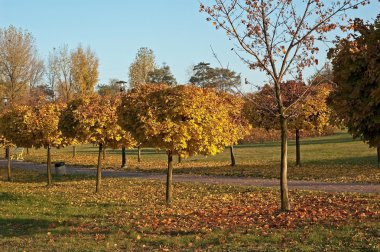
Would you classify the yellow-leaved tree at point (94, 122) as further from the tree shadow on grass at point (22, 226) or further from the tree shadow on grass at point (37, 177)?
the tree shadow on grass at point (37, 177)

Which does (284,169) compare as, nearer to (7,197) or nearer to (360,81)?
(360,81)

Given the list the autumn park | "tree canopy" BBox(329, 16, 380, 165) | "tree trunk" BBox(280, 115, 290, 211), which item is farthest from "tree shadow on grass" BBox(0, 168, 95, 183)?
"tree canopy" BBox(329, 16, 380, 165)

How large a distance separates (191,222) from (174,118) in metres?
3.57

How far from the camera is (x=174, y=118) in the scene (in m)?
12.6

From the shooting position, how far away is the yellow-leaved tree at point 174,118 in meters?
12.4

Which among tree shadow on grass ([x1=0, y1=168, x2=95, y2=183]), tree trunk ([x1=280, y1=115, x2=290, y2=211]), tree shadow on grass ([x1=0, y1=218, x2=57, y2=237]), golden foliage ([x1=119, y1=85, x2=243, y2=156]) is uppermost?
golden foliage ([x1=119, y1=85, x2=243, y2=156])

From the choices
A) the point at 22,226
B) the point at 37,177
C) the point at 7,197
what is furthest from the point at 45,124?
the point at 22,226

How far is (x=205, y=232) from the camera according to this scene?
8.73m

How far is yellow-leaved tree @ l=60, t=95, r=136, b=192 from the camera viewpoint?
53.8 ft

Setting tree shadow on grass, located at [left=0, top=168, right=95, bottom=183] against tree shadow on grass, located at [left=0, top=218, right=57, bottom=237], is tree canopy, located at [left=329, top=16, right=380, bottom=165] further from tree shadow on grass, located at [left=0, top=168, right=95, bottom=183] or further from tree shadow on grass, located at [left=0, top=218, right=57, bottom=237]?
tree shadow on grass, located at [left=0, top=168, right=95, bottom=183]

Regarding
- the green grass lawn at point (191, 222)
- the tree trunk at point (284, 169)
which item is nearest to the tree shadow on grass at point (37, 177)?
the green grass lawn at point (191, 222)

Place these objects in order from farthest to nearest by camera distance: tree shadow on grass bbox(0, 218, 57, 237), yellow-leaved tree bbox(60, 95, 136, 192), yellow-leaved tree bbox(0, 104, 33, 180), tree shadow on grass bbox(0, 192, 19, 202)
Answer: yellow-leaved tree bbox(0, 104, 33, 180) < yellow-leaved tree bbox(60, 95, 136, 192) < tree shadow on grass bbox(0, 192, 19, 202) < tree shadow on grass bbox(0, 218, 57, 237)

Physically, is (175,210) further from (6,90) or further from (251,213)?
(6,90)

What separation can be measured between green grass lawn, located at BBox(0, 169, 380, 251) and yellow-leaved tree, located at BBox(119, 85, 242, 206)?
1815mm
